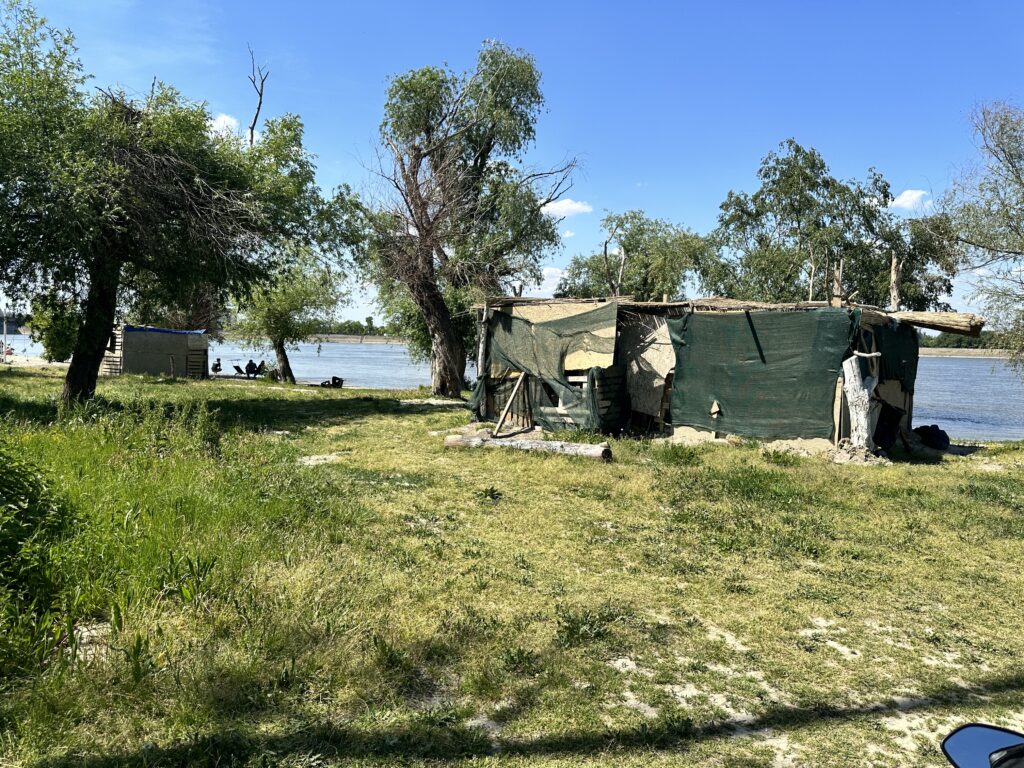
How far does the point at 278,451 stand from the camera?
10.9 meters

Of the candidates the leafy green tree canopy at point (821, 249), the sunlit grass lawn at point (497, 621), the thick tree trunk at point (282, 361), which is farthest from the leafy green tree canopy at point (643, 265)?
the sunlit grass lawn at point (497, 621)

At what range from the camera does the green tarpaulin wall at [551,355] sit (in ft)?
46.3

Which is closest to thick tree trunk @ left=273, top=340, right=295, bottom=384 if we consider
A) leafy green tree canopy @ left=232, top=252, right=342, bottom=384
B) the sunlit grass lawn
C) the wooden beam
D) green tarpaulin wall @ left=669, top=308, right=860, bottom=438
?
leafy green tree canopy @ left=232, top=252, right=342, bottom=384

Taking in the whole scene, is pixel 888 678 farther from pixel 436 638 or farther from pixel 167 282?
pixel 167 282

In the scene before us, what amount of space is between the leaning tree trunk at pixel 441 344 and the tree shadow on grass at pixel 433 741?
2054cm

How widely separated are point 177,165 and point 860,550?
15.1 meters

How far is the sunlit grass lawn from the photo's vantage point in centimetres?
333

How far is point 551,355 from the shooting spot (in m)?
14.8

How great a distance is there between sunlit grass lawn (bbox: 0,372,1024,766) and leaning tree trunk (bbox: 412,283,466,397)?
14.8 meters

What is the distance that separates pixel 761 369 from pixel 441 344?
44.2ft

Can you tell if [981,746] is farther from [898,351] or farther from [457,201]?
[457,201]

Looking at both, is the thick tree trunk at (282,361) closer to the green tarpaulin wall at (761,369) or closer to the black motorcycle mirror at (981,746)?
the green tarpaulin wall at (761,369)

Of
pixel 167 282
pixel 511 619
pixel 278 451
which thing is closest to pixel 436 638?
pixel 511 619

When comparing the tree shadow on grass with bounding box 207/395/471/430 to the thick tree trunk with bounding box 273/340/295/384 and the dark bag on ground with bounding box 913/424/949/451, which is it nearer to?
the dark bag on ground with bounding box 913/424/949/451
